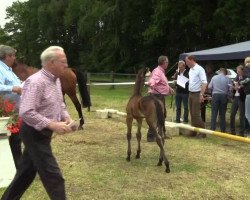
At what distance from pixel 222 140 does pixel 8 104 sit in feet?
18.0

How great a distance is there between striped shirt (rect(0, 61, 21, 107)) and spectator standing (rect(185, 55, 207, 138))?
4975 mm

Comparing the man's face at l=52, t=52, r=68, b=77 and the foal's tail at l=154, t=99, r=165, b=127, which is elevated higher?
the man's face at l=52, t=52, r=68, b=77

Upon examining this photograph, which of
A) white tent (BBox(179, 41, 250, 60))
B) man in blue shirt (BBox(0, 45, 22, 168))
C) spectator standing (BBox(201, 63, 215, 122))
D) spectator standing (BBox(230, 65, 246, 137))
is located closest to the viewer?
man in blue shirt (BBox(0, 45, 22, 168))

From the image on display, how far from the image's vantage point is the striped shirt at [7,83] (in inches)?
249

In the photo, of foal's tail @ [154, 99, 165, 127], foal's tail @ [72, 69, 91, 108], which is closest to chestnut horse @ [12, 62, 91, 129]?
foal's tail @ [72, 69, 91, 108]

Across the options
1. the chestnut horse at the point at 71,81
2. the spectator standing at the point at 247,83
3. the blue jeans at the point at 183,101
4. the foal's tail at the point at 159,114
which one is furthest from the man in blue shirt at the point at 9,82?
the blue jeans at the point at 183,101

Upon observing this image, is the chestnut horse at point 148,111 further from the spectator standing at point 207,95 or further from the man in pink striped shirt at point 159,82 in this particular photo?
the spectator standing at point 207,95

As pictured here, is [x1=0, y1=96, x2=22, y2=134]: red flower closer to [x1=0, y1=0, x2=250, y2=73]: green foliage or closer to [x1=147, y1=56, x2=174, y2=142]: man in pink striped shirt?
[x1=147, y1=56, x2=174, y2=142]: man in pink striped shirt

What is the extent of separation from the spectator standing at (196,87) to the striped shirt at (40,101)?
248 inches

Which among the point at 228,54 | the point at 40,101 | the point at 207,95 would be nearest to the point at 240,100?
the point at 207,95

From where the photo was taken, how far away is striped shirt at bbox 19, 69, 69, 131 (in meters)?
4.40

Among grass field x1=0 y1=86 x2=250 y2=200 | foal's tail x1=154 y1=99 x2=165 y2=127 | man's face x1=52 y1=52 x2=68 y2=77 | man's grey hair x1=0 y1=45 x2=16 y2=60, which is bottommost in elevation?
grass field x1=0 y1=86 x2=250 y2=200

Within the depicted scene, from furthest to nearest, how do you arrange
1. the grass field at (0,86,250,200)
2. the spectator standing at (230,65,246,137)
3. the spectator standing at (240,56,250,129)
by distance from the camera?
the spectator standing at (230,65,246,137), the spectator standing at (240,56,250,129), the grass field at (0,86,250,200)

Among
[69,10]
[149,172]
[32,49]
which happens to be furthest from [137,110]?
[32,49]
